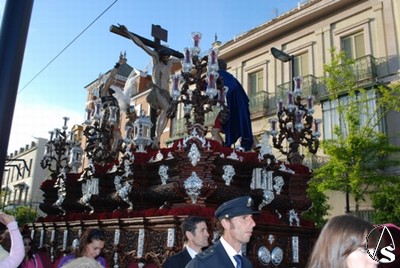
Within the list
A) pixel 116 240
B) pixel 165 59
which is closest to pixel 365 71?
pixel 165 59

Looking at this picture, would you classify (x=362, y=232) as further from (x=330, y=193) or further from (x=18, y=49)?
(x=330, y=193)

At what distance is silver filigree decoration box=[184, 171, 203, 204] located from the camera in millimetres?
6023

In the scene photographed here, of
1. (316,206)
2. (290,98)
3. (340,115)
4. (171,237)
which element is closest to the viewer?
(171,237)

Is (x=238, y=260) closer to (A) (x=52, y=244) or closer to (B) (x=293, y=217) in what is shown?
(B) (x=293, y=217)

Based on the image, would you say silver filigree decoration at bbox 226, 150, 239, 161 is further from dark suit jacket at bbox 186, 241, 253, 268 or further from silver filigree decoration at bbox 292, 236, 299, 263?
dark suit jacket at bbox 186, 241, 253, 268

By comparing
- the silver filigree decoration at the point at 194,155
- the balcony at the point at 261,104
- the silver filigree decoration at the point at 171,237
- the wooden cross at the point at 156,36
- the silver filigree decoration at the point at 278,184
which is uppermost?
the balcony at the point at 261,104

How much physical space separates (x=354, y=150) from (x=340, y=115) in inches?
85.4

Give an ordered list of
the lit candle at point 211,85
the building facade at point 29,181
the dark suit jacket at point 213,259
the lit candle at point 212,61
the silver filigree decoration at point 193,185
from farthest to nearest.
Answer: the building facade at point 29,181 < the lit candle at point 212,61 < the lit candle at point 211,85 < the silver filigree decoration at point 193,185 < the dark suit jacket at point 213,259

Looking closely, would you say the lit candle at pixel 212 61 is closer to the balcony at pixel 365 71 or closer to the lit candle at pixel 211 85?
the lit candle at pixel 211 85

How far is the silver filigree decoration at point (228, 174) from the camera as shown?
6531mm

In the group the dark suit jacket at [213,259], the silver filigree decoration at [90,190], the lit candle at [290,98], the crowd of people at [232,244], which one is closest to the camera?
the crowd of people at [232,244]

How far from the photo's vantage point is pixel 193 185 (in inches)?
237
